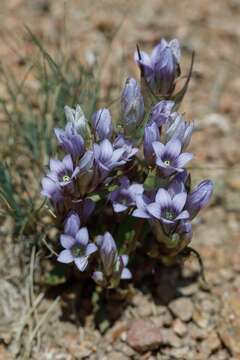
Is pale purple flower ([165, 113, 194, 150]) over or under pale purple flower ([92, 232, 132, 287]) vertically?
over

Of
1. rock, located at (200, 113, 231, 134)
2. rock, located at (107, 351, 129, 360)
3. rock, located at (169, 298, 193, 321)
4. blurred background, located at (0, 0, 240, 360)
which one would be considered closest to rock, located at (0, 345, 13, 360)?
blurred background, located at (0, 0, 240, 360)

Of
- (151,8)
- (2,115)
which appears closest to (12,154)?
(2,115)

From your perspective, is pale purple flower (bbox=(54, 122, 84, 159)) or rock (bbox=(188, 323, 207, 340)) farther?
rock (bbox=(188, 323, 207, 340))

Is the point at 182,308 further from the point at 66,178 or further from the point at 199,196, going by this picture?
the point at 66,178

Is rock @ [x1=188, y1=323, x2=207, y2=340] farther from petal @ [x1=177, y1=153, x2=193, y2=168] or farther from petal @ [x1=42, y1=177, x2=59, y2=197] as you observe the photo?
petal @ [x1=42, y1=177, x2=59, y2=197]

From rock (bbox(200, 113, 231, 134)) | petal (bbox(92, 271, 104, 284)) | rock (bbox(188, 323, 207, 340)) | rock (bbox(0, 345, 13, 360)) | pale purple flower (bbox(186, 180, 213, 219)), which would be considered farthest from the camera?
rock (bbox(200, 113, 231, 134))

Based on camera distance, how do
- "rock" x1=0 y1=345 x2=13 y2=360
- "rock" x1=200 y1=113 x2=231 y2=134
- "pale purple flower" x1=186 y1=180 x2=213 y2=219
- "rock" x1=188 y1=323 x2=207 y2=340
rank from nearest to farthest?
"pale purple flower" x1=186 y1=180 x2=213 y2=219, "rock" x1=0 y1=345 x2=13 y2=360, "rock" x1=188 y1=323 x2=207 y2=340, "rock" x1=200 y1=113 x2=231 y2=134

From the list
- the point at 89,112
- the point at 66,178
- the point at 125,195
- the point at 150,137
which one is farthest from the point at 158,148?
the point at 89,112

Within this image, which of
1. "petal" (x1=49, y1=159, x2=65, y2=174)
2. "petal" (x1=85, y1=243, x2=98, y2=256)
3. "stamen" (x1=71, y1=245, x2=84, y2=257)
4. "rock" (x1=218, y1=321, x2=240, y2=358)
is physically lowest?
"rock" (x1=218, y1=321, x2=240, y2=358)
